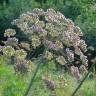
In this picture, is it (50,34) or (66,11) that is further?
(66,11)

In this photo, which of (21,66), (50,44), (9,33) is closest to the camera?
(50,44)

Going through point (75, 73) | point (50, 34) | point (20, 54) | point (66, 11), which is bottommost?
point (66, 11)

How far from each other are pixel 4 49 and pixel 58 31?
312mm

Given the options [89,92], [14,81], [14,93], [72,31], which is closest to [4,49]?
[72,31]

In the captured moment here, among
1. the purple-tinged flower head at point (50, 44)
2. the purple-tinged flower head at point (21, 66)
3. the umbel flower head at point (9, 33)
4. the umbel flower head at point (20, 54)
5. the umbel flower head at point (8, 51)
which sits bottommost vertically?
the purple-tinged flower head at point (21, 66)

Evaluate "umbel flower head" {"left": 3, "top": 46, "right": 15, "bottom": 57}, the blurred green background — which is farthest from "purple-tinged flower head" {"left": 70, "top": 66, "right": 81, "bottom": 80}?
the blurred green background

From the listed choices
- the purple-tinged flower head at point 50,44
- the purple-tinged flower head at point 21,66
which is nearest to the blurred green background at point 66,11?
the purple-tinged flower head at point 21,66

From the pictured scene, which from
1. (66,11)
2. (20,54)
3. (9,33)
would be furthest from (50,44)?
(66,11)

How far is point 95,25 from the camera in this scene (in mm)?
16297

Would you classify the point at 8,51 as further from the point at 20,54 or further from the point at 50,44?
the point at 50,44

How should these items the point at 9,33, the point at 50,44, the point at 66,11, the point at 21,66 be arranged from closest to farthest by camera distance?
1. the point at 50,44
2. the point at 21,66
3. the point at 9,33
4. the point at 66,11

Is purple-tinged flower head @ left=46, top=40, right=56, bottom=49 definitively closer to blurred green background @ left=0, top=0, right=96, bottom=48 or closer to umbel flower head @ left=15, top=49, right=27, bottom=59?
umbel flower head @ left=15, top=49, right=27, bottom=59

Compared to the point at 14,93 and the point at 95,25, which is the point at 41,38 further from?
the point at 95,25

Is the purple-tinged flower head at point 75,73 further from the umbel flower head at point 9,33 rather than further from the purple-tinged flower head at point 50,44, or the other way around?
the umbel flower head at point 9,33
